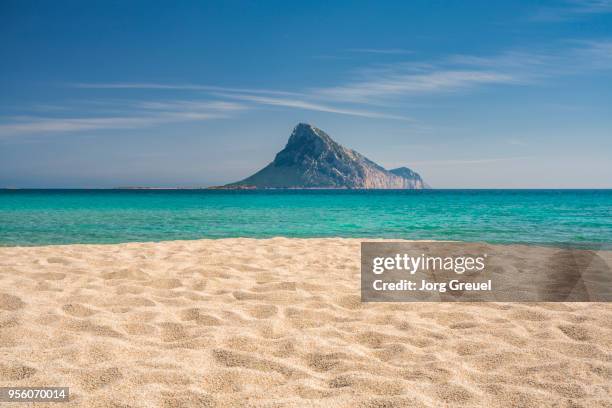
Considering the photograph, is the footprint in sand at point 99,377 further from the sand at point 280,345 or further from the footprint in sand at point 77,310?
the footprint in sand at point 77,310

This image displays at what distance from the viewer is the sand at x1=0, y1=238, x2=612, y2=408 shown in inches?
99.7

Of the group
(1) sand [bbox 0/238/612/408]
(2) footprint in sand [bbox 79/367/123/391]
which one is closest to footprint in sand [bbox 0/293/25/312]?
(1) sand [bbox 0/238/612/408]

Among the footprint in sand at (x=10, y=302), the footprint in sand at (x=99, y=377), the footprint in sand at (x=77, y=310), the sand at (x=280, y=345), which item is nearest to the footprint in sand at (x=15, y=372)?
the sand at (x=280, y=345)

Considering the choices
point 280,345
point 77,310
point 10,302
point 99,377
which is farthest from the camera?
point 10,302

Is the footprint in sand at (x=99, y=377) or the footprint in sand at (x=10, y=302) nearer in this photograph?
the footprint in sand at (x=99, y=377)

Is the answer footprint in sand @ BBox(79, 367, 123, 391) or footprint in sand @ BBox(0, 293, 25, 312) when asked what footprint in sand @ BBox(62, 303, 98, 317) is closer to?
footprint in sand @ BBox(0, 293, 25, 312)

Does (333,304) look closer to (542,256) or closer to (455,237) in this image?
(542,256)

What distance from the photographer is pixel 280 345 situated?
10.7ft

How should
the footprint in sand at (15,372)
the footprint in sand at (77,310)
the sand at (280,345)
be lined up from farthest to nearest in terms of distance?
the footprint in sand at (77,310) → the footprint in sand at (15,372) → the sand at (280,345)

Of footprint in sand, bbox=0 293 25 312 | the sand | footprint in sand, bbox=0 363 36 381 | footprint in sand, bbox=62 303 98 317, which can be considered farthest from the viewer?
footprint in sand, bbox=0 293 25 312

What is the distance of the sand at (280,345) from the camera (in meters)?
2.53

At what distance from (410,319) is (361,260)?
10.3 feet

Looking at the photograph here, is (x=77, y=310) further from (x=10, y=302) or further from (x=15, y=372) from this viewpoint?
(x=15, y=372)

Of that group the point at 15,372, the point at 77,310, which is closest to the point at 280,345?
the point at 15,372
